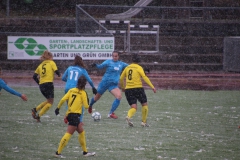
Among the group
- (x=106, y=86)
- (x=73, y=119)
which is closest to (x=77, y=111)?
(x=73, y=119)

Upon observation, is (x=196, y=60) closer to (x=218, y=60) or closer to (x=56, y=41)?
(x=218, y=60)

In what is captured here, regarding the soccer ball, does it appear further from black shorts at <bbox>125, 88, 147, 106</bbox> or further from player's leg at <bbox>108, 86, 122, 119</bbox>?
black shorts at <bbox>125, 88, 147, 106</bbox>

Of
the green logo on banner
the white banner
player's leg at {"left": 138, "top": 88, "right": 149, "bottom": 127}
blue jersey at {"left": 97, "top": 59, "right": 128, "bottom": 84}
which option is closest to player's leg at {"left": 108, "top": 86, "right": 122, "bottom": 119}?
blue jersey at {"left": 97, "top": 59, "right": 128, "bottom": 84}

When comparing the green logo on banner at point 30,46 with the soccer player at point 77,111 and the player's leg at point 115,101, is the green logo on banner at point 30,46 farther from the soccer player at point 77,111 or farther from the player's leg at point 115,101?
the soccer player at point 77,111

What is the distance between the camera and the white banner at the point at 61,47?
25.9 metres

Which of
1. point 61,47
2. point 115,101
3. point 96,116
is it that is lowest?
point 96,116

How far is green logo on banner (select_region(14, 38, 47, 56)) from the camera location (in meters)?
25.8

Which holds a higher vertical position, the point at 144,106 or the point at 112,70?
the point at 112,70

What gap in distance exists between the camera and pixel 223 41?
3005cm

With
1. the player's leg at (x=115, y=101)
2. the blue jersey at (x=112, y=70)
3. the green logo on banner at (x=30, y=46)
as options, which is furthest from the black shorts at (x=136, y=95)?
the green logo on banner at (x=30, y=46)

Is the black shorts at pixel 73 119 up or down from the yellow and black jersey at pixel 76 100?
down

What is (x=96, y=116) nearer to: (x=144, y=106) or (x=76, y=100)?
(x=144, y=106)

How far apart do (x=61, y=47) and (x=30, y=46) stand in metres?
1.57

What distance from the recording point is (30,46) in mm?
25906
